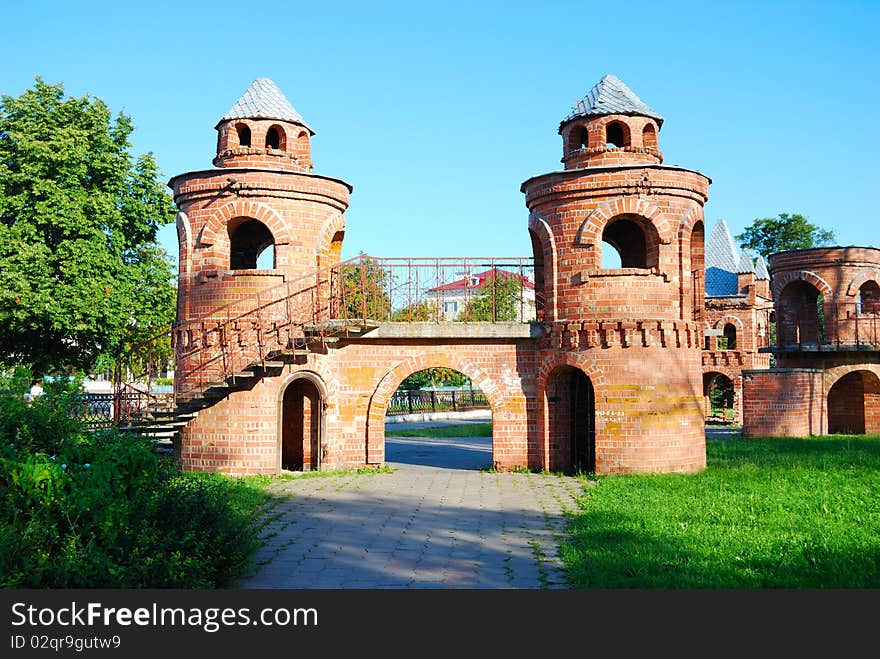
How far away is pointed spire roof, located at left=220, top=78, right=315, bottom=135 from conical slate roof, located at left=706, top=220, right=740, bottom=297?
22.7m

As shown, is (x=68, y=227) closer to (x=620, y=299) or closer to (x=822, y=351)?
(x=620, y=299)

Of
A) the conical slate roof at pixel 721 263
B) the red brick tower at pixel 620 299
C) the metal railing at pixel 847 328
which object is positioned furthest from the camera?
the conical slate roof at pixel 721 263

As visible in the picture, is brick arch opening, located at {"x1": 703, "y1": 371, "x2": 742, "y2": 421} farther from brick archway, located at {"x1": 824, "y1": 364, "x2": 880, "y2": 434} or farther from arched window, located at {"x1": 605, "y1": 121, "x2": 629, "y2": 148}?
arched window, located at {"x1": 605, "y1": 121, "x2": 629, "y2": 148}

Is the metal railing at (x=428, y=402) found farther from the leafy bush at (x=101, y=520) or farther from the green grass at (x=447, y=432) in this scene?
the leafy bush at (x=101, y=520)

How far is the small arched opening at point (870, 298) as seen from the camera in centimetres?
2664

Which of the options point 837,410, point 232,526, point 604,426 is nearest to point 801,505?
point 604,426

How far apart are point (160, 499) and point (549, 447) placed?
10.0 meters

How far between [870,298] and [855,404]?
374 cm

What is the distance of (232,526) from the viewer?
8250mm

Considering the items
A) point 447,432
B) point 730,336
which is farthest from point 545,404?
point 730,336

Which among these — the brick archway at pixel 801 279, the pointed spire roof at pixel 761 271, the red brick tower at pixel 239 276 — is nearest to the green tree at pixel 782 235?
the pointed spire roof at pixel 761 271

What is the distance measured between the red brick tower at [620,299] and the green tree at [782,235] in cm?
3930

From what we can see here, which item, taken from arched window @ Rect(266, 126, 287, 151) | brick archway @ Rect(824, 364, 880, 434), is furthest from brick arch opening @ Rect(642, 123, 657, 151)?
brick archway @ Rect(824, 364, 880, 434)

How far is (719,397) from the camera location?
40.0 metres
